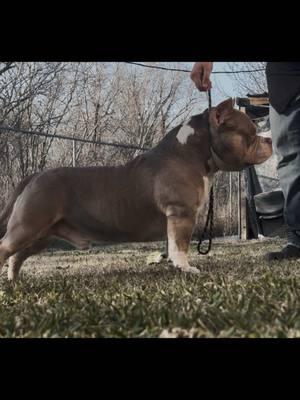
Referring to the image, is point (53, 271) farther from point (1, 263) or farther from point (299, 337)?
point (299, 337)

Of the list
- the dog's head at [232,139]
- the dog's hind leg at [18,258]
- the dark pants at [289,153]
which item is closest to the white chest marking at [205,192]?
the dog's head at [232,139]

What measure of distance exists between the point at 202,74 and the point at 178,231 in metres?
0.89

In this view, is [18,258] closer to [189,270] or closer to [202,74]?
[189,270]

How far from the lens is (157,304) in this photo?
167 centimetres

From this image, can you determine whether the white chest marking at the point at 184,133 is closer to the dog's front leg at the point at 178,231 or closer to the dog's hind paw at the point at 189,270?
the dog's front leg at the point at 178,231

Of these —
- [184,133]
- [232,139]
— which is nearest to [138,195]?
[184,133]

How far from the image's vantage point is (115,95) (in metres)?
3.98

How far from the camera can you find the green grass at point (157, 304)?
1.35 m

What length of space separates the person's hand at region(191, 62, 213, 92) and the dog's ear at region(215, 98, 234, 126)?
0.47 ft

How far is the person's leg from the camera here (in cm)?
308

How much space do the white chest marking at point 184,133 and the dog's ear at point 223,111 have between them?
157 millimetres

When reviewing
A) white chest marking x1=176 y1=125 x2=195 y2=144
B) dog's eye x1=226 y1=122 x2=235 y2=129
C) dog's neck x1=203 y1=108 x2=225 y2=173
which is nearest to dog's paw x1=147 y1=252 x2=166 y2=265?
dog's neck x1=203 y1=108 x2=225 y2=173

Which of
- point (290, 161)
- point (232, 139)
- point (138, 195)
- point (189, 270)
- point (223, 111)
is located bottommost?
point (189, 270)
